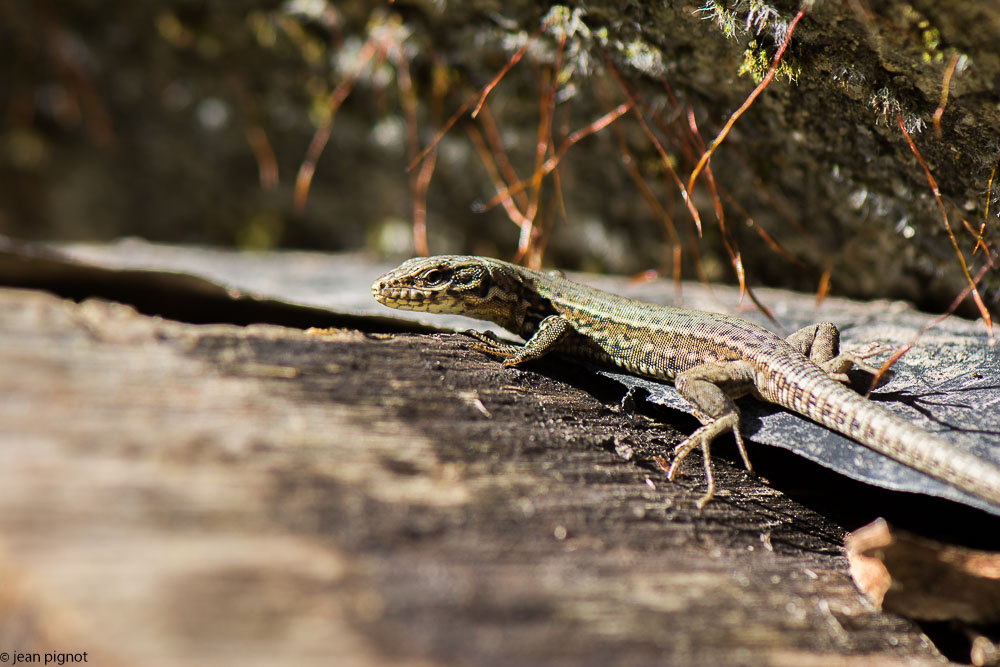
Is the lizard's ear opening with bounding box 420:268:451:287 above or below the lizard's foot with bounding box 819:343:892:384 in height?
above

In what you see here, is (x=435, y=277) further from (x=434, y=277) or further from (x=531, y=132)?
(x=531, y=132)

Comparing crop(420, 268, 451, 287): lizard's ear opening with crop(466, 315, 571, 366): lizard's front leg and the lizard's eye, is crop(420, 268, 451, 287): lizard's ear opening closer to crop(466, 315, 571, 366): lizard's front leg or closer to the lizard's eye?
the lizard's eye

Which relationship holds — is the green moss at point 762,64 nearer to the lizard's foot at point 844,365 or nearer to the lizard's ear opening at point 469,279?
the lizard's foot at point 844,365

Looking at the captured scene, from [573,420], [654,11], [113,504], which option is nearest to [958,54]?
[654,11]

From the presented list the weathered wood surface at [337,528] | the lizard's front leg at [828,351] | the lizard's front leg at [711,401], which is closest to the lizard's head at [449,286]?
the lizard's front leg at [711,401]

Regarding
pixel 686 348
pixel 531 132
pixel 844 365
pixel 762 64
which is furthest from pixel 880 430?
pixel 531 132

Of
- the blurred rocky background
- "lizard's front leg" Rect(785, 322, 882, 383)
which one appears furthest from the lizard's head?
"lizard's front leg" Rect(785, 322, 882, 383)

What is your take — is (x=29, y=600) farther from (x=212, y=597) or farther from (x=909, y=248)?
(x=909, y=248)
